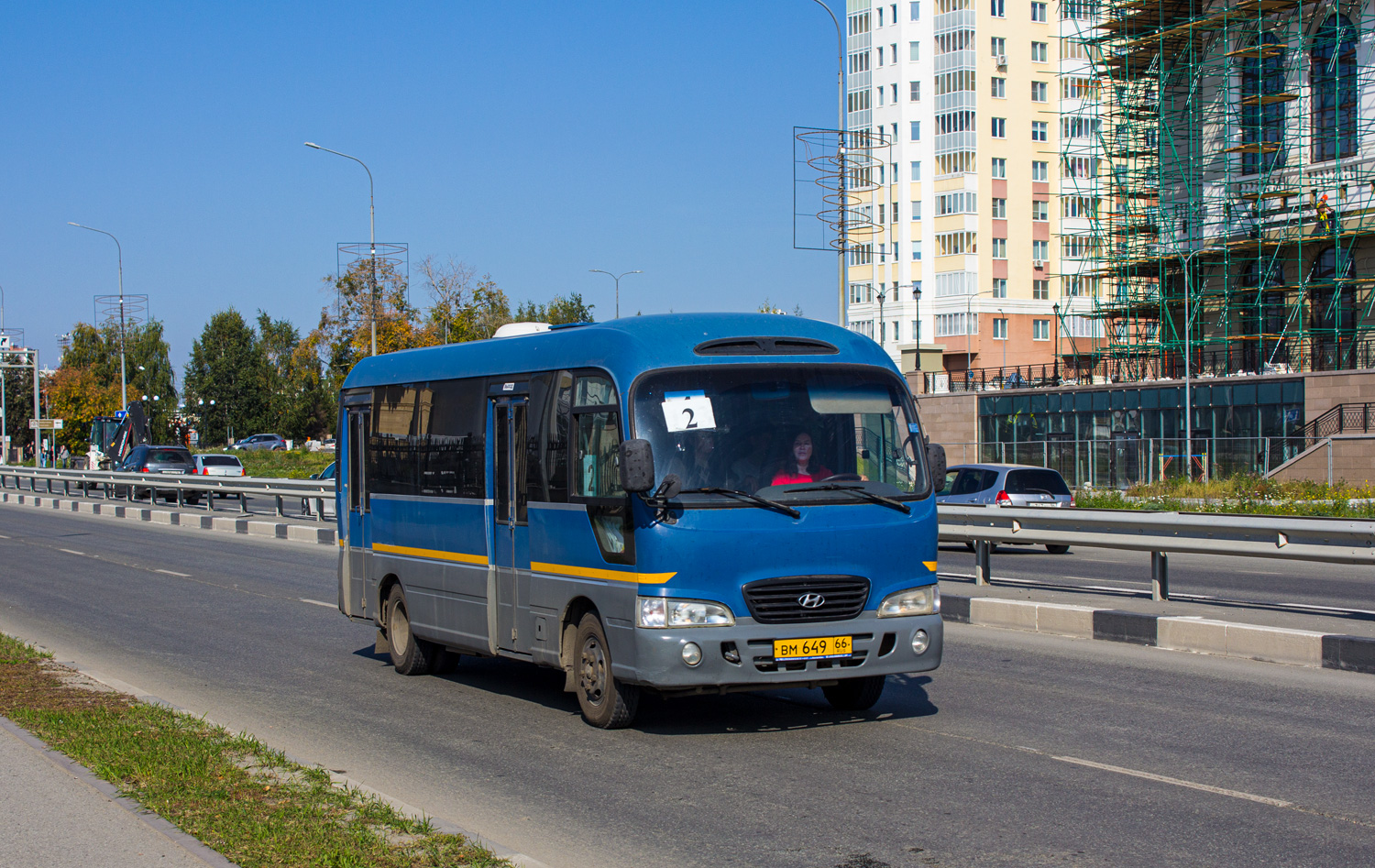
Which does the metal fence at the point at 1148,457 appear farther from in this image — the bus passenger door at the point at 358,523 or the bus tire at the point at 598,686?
the bus tire at the point at 598,686

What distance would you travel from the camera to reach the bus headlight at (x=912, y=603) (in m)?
8.45

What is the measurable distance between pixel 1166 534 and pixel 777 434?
27.6 ft

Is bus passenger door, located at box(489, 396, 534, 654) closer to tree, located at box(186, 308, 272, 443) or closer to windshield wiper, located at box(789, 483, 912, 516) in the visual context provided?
windshield wiper, located at box(789, 483, 912, 516)

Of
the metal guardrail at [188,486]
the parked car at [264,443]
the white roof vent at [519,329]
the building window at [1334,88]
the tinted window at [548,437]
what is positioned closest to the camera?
the tinted window at [548,437]

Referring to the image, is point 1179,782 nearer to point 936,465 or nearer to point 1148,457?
point 936,465

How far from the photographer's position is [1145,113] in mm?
56406

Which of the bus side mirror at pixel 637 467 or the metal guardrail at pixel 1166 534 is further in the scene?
the metal guardrail at pixel 1166 534

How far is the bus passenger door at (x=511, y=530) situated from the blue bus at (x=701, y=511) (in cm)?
2

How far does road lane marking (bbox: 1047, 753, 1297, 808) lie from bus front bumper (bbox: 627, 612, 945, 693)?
1.21m

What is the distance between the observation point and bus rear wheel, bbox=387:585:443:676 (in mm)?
11203

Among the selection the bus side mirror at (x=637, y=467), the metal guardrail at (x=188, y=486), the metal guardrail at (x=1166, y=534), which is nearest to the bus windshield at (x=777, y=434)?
the bus side mirror at (x=637, y=467)

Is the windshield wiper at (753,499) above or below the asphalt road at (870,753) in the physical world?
above

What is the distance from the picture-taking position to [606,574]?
8.52 meters

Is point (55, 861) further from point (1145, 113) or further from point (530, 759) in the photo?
point (1145, 113)
